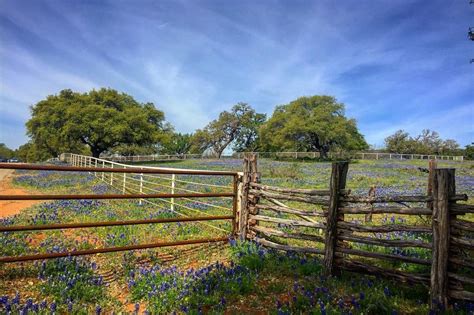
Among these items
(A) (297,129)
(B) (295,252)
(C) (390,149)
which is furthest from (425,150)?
(B) (295,252)

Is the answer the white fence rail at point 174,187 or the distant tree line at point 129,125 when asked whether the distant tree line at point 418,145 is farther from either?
the white fence rail at point 174,187

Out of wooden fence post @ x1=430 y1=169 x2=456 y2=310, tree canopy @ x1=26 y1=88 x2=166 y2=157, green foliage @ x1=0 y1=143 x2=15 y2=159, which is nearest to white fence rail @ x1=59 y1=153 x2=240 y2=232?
wooden fence post @ x1=430 y1=169 x2=456 y2=310

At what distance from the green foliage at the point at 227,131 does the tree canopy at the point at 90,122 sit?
2656 cm

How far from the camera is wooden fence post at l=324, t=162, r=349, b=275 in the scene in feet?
16.4

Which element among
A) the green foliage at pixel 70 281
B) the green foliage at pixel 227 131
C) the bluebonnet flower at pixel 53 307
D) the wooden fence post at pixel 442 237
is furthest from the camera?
the green foliage at pixel 227 131

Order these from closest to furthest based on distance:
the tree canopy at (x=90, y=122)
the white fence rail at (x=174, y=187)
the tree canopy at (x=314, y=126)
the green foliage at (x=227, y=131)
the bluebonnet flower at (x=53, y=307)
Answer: the bluebonnet flower at (x=53, y=307) → the white fence rail at (x=174, y=187) → the tree canopy at (x=90, y=122) → the tree canopy at (x=314, y=126) → the green foliage at (x=227, y=131)

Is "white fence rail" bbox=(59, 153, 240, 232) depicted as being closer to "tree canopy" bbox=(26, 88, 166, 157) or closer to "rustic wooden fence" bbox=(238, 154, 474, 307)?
"rustic wooden fence" bbox=(238, 154, 474, 307)

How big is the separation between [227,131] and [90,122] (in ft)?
126

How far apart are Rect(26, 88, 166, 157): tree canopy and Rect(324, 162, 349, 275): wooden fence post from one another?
1694 inches

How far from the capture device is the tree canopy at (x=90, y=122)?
43531 mm

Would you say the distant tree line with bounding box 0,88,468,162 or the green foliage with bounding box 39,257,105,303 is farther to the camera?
the distant tree line with bounding box 0,88,468,162

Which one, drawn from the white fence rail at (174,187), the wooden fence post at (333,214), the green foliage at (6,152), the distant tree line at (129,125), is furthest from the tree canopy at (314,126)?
the green foliage at (6,152)

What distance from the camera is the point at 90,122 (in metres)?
43.0

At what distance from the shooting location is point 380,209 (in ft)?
15.4
